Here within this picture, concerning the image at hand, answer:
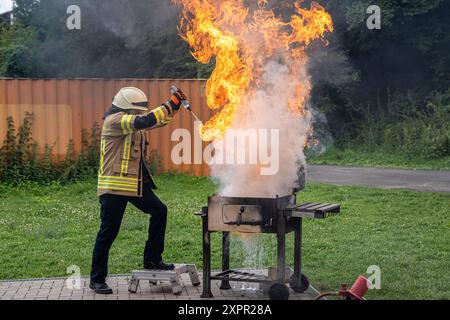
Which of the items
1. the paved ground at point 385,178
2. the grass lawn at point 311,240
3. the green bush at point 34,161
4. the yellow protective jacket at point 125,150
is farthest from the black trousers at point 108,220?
the paved ground at point 385,178

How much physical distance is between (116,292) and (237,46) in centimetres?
292

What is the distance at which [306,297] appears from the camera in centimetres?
699

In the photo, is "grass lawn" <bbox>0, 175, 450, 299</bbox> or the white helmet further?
"grass lawn" <bbox>0, 175, 450, 299</bbox>

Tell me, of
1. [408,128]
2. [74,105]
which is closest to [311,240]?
[74,105]

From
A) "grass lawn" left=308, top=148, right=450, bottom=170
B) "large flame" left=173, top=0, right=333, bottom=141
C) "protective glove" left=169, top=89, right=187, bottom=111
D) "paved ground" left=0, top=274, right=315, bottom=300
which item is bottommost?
"paved ground" left=0, top=274, right=315, bottom=300

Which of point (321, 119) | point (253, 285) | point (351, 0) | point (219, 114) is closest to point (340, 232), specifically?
point (253, 285)

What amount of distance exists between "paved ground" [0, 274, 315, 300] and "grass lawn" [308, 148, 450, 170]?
46.5ft

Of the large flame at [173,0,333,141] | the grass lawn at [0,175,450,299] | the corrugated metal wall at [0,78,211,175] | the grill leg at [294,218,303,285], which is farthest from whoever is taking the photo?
the corrugated metal wall at [0,78,211,175]

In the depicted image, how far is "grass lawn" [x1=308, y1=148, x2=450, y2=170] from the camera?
20894 millimetres

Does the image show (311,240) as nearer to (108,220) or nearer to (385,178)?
(108,220)

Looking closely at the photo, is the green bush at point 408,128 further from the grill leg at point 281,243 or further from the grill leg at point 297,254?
the grill leg at point 281,243

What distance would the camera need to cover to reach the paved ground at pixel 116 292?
22.8 ft

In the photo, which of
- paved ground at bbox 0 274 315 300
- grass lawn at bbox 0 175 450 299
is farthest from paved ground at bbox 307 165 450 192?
paved ground at bbox 0 274 315 300

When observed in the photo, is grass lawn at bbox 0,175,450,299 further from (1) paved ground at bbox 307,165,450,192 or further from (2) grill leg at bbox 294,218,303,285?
(1) paved ground at bbox 307,165,450,192
